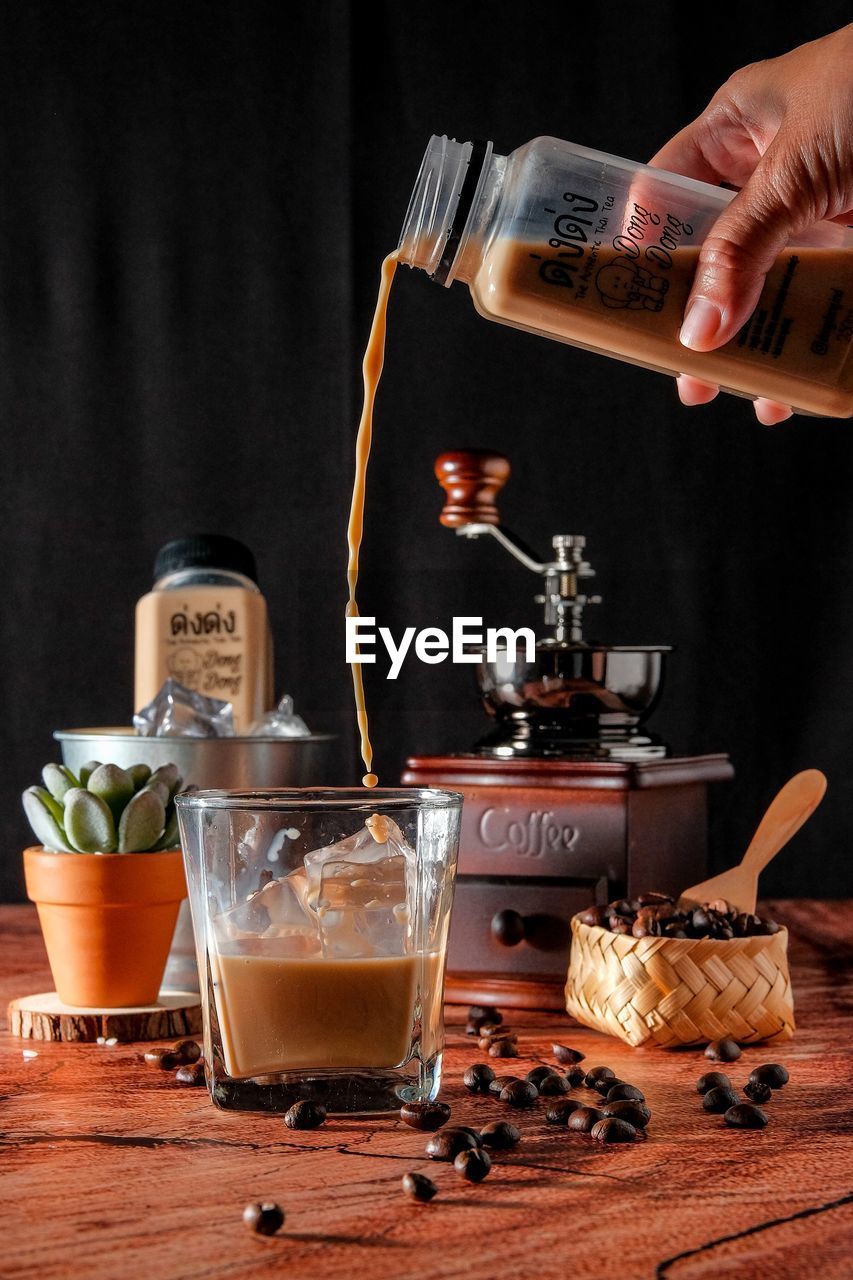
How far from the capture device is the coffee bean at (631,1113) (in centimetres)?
92

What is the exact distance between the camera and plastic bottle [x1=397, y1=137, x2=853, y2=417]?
0.99 m

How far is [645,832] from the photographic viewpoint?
52.6 inches

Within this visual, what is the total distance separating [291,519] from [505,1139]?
1191 mm

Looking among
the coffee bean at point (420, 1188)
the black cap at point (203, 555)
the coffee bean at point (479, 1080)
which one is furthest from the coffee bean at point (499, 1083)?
the black cap at point (203, 555)

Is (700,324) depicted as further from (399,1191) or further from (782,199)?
(399,1191)

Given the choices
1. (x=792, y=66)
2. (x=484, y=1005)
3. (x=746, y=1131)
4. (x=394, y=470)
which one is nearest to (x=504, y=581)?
(x=394, y=470)

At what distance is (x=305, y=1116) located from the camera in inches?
Result: 36.0

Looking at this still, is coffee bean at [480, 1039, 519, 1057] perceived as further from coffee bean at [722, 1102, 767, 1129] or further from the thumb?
the thumb

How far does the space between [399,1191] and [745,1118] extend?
0.26 m

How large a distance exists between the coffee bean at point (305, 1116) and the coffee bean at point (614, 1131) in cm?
18

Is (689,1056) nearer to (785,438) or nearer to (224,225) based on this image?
(785,438)

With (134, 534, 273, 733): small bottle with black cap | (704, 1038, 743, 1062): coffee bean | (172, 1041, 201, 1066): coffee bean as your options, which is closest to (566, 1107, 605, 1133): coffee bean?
(704, 1038, 743, 1062): coffee bean

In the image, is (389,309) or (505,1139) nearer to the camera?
(505,1139)

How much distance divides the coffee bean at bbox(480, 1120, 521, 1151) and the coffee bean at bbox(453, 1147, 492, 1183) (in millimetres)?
50
